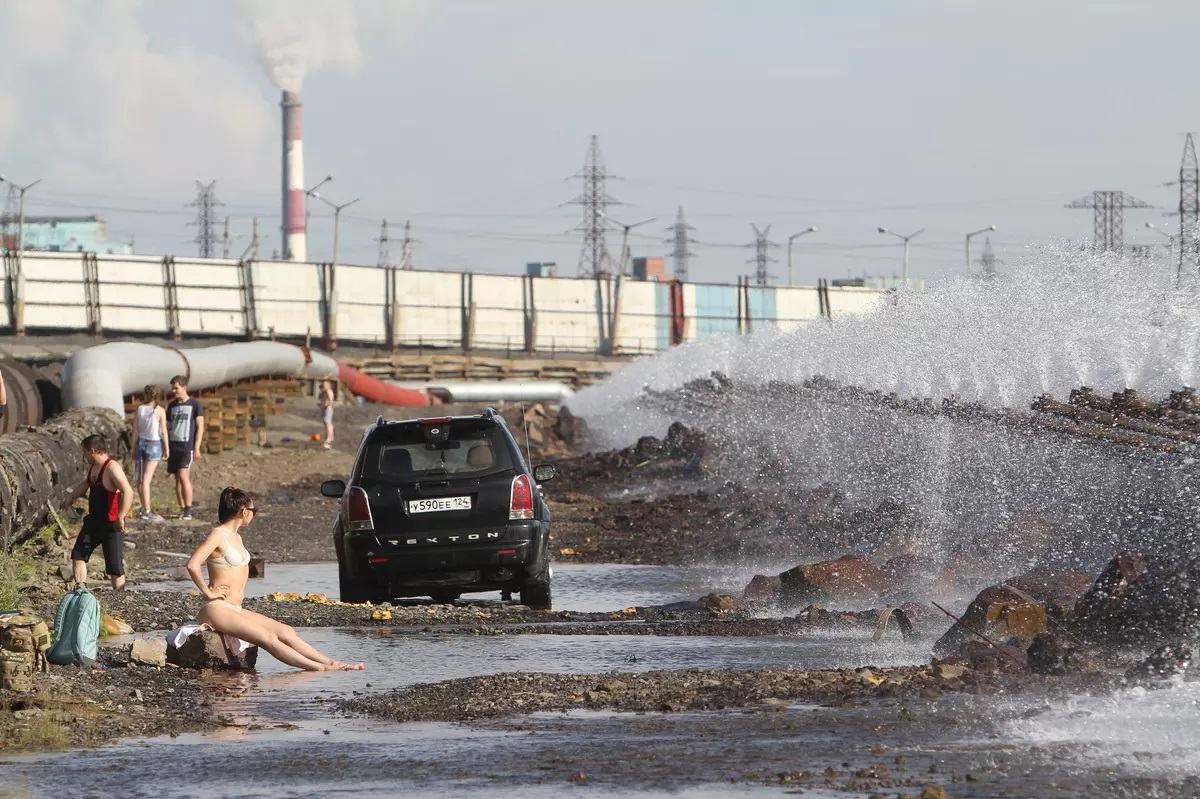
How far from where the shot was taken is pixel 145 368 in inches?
1313

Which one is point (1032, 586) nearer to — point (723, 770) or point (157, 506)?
point (723, 770)

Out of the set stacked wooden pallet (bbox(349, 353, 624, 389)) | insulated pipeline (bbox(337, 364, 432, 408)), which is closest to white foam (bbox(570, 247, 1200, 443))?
insulated pipeline (bbox(337, 364, 432, 408))

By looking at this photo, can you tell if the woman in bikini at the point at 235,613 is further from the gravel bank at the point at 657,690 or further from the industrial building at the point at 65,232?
the industrial building at the point at 65,232

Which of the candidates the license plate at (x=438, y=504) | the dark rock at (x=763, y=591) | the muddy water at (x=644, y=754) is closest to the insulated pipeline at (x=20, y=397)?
the license plate at (x=438, y=504)

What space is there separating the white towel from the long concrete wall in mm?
62898

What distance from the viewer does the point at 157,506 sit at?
88.3 ft

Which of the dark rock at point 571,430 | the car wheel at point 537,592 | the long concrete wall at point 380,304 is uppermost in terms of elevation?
the long concrete wall at point 380,304

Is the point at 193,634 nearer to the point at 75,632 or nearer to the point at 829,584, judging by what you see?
the point at 75,632

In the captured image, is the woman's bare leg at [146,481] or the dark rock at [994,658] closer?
the dark rock at [994,658]

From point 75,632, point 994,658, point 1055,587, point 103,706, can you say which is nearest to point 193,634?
point 75,632

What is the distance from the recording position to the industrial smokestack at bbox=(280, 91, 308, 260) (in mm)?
96750

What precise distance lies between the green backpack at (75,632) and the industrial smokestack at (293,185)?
3448 inches

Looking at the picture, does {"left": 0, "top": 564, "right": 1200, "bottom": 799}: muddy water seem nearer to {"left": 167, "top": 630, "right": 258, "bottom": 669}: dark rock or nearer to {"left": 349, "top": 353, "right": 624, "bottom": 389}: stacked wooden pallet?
{"left": 167, "top": 630, "right": 258, "bottom": 669}: dark rock

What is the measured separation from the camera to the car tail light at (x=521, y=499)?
1505 cm
